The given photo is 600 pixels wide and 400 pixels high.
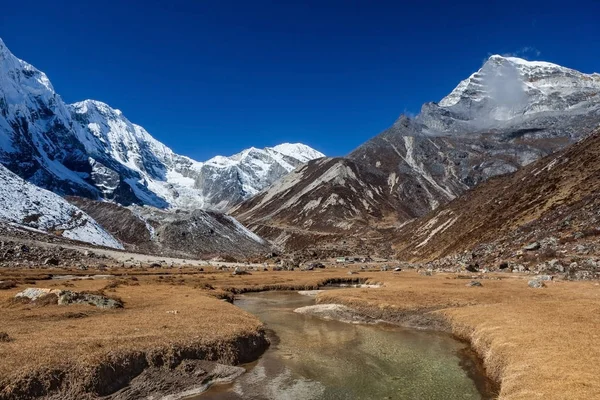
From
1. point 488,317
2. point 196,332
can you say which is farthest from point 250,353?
point 488,317

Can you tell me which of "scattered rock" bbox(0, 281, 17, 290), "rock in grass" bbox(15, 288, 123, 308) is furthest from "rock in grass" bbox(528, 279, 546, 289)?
"scattered rock" bbox(0, 281, 17, 290)

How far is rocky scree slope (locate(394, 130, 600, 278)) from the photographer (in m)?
79.6

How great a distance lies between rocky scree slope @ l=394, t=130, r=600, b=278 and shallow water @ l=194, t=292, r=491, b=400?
42.5 meters

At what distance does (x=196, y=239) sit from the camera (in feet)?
633

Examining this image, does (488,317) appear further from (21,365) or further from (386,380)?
(21,365)

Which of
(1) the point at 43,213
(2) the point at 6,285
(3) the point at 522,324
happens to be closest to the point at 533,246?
(3) the point at 522,324

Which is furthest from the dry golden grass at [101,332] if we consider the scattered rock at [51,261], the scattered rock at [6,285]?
the scattered rock at [51,261]

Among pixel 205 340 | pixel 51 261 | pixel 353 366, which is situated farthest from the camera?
pixel 51 261

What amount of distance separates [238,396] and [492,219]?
376 feet

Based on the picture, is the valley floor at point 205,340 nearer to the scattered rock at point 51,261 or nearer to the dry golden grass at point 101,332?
the dry golden grass at point 101,332

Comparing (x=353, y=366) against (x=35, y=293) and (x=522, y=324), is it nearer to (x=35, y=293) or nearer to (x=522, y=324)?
(x=522, y=324)

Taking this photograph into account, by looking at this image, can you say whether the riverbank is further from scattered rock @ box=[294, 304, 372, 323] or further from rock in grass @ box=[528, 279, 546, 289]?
rock in grass @ box=[528, 279, 546, 289]

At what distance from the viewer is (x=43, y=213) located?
14675cm

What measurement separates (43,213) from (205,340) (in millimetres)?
141911
